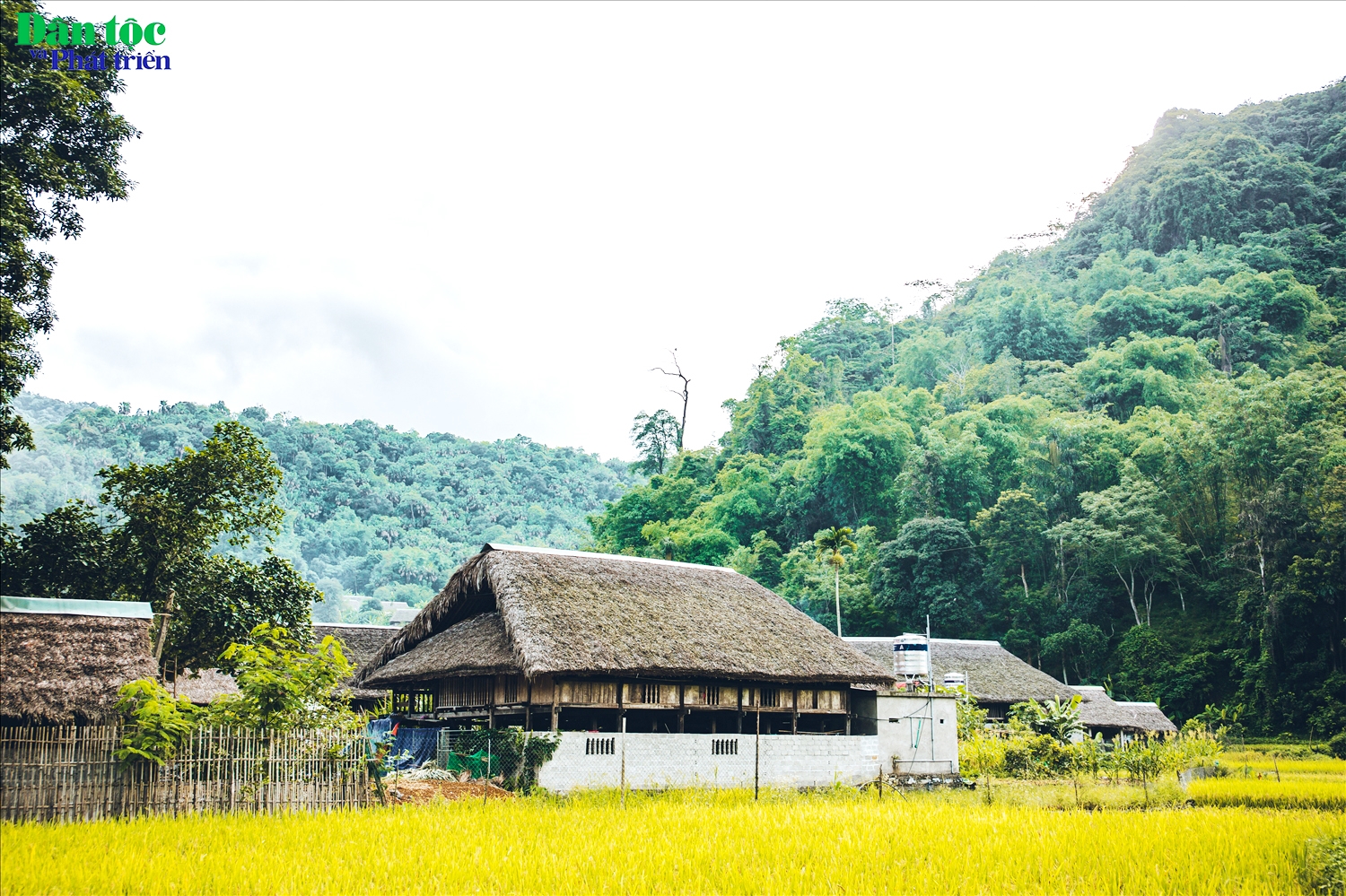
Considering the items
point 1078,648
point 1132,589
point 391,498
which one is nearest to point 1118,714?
point 1078,648

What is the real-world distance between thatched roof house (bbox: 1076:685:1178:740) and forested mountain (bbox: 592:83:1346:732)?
3564 millimetres

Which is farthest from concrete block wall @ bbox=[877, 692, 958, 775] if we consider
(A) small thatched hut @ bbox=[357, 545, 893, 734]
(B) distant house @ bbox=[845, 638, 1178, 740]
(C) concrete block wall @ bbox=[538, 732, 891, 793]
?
(B) distant house @ bbox=[845, 638, 1178, 740]

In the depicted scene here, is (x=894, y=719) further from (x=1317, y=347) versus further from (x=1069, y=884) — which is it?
(x=1317, y=347)

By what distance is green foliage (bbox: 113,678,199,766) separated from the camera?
9.33 metres

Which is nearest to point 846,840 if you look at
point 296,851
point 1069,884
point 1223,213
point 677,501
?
point 1069,884

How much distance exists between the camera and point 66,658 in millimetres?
9648

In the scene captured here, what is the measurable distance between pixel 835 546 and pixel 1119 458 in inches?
507

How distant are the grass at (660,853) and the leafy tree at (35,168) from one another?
658 cm

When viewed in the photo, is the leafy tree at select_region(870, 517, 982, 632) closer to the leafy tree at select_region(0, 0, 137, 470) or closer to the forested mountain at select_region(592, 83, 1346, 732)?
the forested mountain at select_region(592, 83, 1346, 732)

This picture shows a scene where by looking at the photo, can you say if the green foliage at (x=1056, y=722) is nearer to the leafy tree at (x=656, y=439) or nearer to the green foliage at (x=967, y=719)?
the green foliage at (x=967, y=719)

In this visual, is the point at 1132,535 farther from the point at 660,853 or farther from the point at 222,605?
the point at 660,853

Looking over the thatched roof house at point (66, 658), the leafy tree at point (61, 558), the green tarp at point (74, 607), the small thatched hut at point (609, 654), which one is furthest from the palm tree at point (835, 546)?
the thatched roof house at point (66, 658)

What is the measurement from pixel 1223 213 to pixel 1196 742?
4453 centimetres

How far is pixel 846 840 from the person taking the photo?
8859 millimetres
